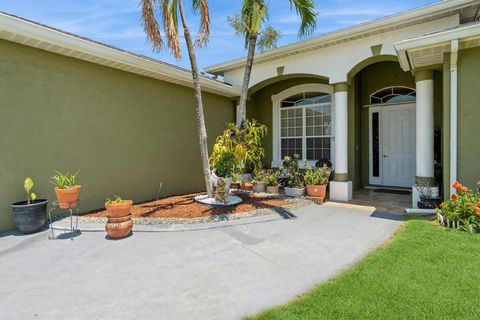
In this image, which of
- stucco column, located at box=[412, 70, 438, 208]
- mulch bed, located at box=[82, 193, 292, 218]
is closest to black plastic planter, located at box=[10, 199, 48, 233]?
mulch bed, located at box=[82, 193, 292, 218]

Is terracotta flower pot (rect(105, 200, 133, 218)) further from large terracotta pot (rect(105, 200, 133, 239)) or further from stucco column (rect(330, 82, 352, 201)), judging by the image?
stucco column (rect(330, 82, 352, 201))

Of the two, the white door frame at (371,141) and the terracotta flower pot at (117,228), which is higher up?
the white door frame at (371,141)

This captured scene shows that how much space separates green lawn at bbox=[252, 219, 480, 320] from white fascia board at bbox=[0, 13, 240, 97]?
562cm

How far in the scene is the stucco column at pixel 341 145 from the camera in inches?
288

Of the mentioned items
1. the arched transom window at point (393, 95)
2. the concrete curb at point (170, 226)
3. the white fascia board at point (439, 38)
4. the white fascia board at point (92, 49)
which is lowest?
the concrete curb at point (170, 226)

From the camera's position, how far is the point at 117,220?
14.6 ft

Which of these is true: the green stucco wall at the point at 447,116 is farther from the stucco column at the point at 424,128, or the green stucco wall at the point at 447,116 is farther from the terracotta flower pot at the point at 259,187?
the terracotta flower pot at the point at 259,187

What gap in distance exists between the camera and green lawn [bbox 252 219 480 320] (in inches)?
92.0

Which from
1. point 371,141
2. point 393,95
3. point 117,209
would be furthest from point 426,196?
point 117,209

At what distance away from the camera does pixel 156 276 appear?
3154 millimetres

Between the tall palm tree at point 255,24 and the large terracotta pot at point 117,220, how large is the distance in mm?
3335

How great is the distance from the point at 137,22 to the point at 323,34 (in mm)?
4567

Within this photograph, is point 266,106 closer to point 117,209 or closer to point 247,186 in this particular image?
point 247,186

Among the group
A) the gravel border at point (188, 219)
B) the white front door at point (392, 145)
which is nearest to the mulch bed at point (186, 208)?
the gravel border at point (188, 219)
